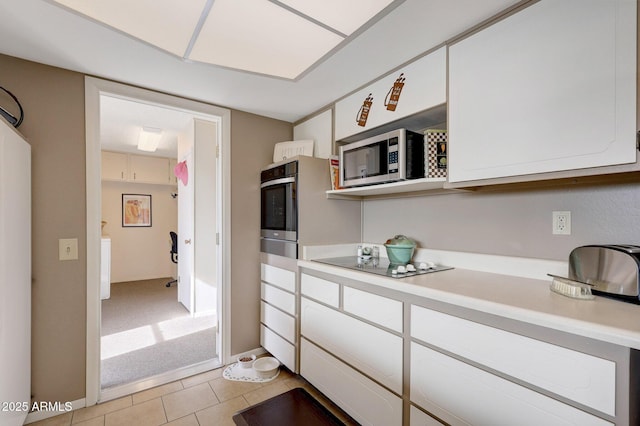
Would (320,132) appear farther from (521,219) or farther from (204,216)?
(204,216)

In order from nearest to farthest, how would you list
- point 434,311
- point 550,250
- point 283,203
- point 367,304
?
point 434,311
point 550,250
point 367,304
point 283,203

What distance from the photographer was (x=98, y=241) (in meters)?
1.96

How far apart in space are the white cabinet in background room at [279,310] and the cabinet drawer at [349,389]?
0.54 ft

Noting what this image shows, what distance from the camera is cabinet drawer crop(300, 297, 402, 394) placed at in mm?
1423

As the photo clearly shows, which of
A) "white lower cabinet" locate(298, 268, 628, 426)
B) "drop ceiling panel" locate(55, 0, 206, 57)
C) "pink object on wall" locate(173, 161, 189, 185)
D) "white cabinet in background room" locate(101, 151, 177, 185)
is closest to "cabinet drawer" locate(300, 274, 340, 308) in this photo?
"white lower cabinet" locate(298, 268, 628, 426)

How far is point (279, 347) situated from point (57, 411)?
146 cm

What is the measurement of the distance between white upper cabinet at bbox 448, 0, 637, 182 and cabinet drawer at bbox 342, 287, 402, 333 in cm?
75

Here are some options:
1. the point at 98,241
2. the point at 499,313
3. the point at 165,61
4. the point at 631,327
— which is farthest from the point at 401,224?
the point at 98,241

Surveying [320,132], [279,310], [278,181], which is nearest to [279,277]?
[279,310]

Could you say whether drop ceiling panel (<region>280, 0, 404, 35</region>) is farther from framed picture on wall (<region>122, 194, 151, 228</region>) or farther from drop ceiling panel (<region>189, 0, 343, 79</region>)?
framed picture on wall (<region>122, 194, 151, 228</region>)

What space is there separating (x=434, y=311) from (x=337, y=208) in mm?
1251

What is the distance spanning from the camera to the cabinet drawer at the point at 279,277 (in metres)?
2.22

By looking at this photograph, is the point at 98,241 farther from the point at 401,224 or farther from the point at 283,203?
the point at 401,224

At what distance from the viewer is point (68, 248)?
6.08 feet
